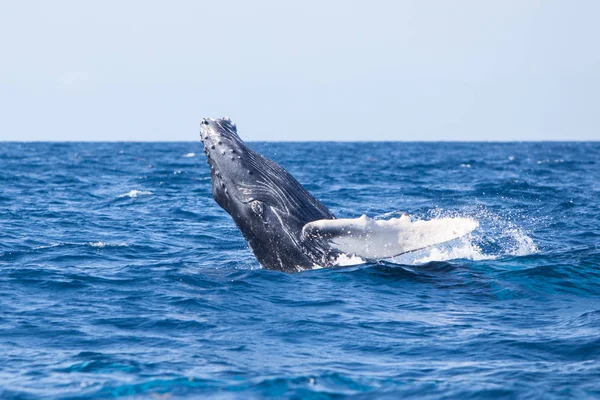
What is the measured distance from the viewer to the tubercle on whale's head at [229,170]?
11.6 metres

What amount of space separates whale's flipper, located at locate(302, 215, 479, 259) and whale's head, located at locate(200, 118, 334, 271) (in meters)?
0.71

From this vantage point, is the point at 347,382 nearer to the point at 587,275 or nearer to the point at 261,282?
the point at 261,282

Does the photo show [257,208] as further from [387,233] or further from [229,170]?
[387,233]

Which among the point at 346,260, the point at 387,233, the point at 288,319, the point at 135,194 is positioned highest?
the point at 387,233

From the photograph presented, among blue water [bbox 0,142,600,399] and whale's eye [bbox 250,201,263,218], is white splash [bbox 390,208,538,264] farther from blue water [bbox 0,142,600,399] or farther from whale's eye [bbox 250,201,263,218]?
whale's eye [bbox 250,201,263,218]

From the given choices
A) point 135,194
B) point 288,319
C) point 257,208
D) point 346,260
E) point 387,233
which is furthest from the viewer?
point 135,194

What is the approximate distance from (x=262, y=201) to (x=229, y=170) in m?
0.67

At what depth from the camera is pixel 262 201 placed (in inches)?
452

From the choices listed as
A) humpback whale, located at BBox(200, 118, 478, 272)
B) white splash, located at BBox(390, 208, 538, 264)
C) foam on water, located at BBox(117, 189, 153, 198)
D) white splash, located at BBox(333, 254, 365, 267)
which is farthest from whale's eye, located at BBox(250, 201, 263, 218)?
foam on water, located at BBox(117, 189, 153, 198)

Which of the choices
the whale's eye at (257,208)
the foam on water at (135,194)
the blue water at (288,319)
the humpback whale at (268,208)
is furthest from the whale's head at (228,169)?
the foam on water at (135,194)

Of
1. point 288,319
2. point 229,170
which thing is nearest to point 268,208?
point 229,170

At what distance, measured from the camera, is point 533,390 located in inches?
274

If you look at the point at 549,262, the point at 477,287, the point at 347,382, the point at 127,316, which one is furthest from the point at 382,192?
the point at 347,382

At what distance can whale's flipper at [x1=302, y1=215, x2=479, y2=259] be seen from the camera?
32.8 ft
